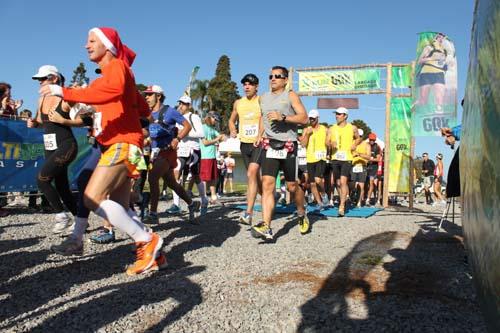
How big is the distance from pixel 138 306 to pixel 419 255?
3033 mm

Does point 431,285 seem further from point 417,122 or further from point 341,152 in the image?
point 417,122

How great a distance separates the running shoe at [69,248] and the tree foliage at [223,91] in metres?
49.3

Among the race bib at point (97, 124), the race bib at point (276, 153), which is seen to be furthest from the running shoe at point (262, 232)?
the race bib at point (97, 124)

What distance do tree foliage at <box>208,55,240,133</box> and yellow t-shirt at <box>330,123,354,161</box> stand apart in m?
43.7

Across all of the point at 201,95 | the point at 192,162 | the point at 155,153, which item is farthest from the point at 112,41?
the point at 201,95

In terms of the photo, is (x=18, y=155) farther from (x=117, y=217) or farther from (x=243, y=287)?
(x=243, y=287)

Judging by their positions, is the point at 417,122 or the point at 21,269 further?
the point at 417,122

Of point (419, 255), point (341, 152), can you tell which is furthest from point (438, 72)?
point (419, 255)

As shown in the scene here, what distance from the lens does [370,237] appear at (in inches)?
237

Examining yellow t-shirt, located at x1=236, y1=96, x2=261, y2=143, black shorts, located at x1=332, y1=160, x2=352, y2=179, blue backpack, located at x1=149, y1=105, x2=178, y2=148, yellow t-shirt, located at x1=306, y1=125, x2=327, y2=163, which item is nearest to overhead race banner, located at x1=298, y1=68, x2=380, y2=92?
yellow t-shirt, located at x1=306, y1=125, x2=327, y2=163

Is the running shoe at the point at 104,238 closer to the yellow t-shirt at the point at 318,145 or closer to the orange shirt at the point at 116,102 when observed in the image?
the orange shirt at the point at 116,102

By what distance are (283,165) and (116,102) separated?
257 centimetres

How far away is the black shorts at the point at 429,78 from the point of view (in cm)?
1000

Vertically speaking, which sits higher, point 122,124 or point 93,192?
point 122,124
